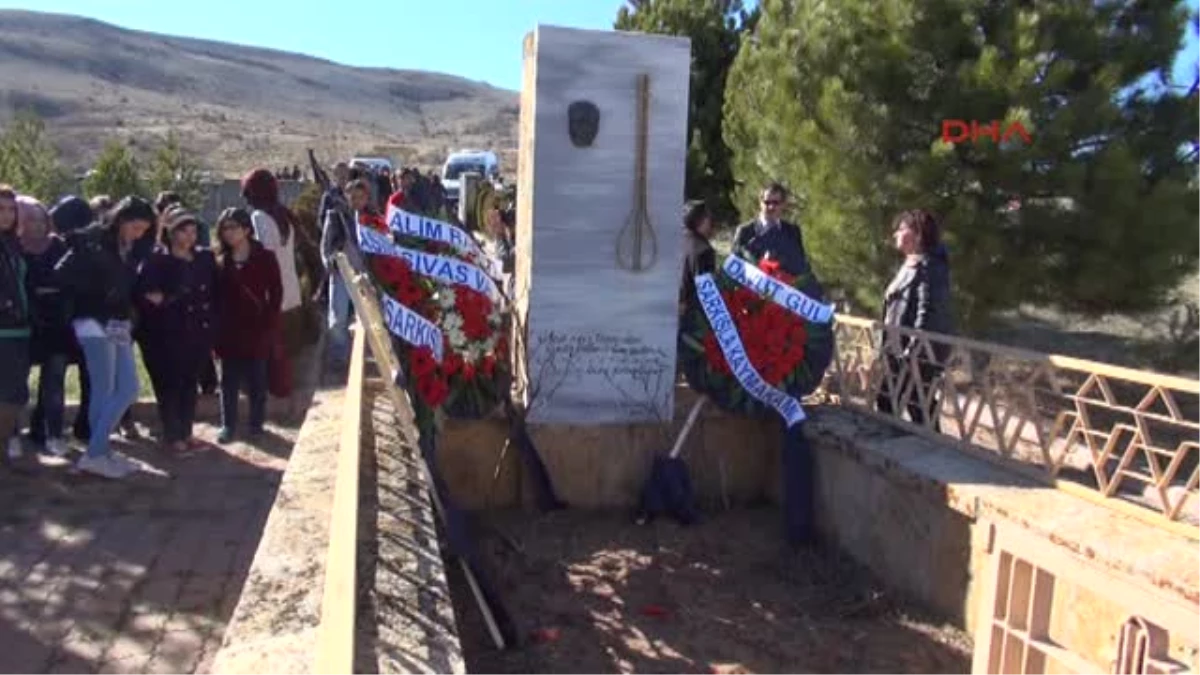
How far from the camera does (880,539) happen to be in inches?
201

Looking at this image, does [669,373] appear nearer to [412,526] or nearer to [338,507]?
[412,526]

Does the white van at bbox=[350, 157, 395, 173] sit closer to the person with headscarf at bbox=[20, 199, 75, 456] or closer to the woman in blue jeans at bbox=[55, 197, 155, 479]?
the person with headscarf at bbox=[20, 199, 75, 456]

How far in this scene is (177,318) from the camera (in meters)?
6.27

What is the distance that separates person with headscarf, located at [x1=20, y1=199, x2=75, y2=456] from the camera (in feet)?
19.8

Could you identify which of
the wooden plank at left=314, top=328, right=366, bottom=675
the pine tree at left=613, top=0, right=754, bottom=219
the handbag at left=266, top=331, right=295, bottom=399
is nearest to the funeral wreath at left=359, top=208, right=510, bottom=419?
the wooden plank at left=314, top=328, right=366, bottom=675

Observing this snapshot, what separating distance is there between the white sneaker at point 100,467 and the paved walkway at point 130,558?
6 cm

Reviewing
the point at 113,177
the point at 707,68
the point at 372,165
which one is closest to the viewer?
the point at 707,68

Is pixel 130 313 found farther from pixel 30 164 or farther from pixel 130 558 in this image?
pixel 30 164

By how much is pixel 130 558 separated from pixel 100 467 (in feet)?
4.42

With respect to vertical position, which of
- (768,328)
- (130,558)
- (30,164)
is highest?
(30,164)

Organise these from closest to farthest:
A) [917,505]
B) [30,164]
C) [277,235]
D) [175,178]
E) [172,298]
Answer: [917,505] < [172,298] < [277,235] < [30,164] < [175,178]

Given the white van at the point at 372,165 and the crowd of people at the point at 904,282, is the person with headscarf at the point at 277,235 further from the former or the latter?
the white van at the point at 372,165

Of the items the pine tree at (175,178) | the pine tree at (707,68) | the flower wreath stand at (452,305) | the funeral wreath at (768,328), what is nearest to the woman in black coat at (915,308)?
the funeral wreath at (768,328)

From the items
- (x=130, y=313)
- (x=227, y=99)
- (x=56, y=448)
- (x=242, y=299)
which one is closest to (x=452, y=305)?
(x=242, y=299)
